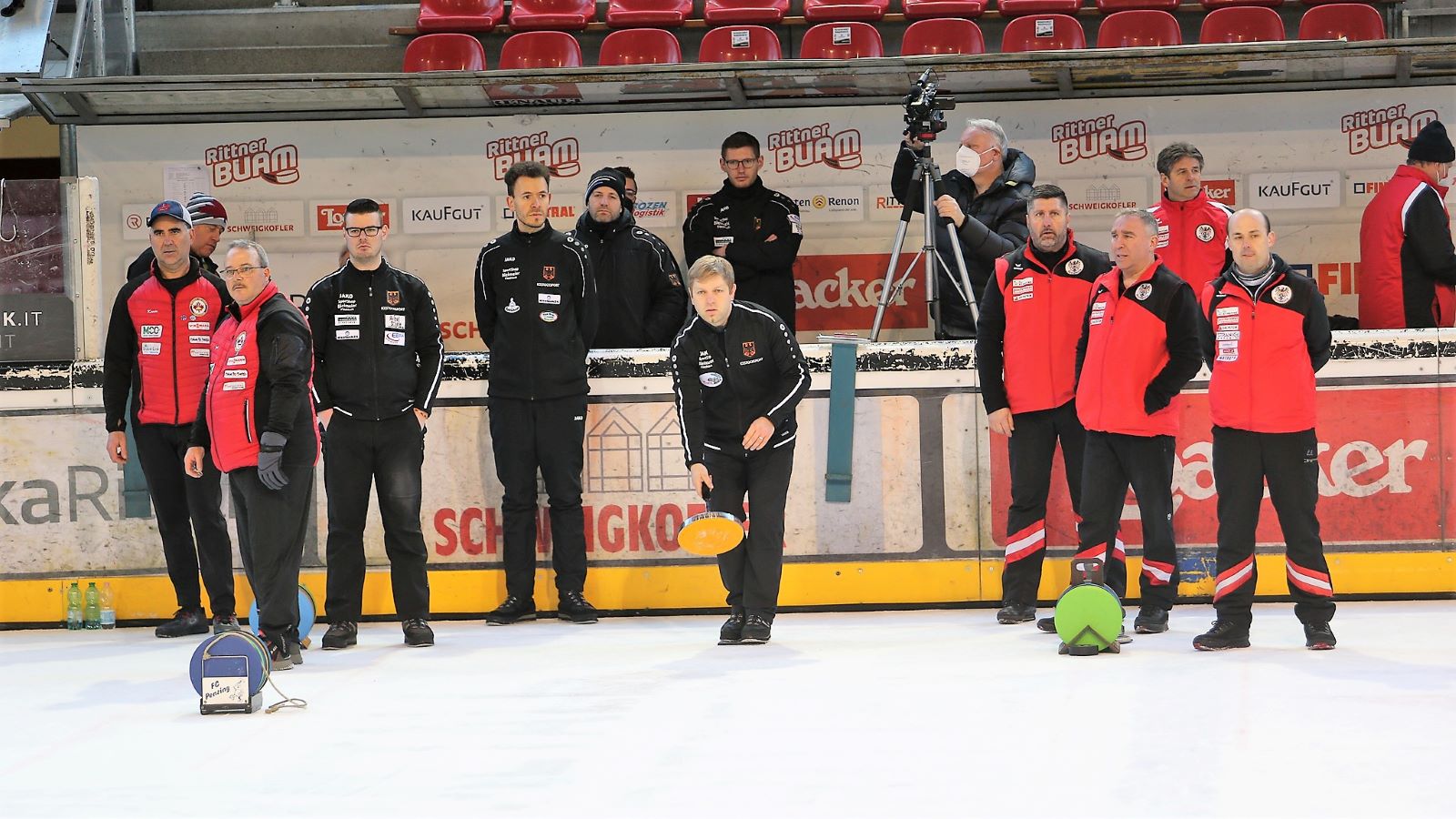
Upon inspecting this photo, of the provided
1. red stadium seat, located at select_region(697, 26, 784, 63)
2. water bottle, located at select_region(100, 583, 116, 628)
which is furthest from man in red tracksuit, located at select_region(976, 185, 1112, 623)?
red stadium seat, located at select_region(697, 26, 784, 63)

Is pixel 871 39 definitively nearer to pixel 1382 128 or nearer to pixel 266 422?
pixel 1382 128

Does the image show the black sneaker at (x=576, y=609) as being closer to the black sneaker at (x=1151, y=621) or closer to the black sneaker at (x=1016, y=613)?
the black sneaker at (x=1016, y=613)

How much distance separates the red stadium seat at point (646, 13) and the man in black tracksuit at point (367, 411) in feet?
18.1

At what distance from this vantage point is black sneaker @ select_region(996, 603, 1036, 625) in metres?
7.10

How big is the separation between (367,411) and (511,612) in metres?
1.31

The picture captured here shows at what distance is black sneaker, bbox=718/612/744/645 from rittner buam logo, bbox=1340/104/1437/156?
606 cm

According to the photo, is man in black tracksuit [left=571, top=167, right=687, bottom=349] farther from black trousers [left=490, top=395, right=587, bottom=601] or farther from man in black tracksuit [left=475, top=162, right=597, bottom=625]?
black trousers [left=490, top=395, right=587, bottom=601]

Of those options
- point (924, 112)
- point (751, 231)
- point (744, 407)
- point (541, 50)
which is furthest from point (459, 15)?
point (744, 407)

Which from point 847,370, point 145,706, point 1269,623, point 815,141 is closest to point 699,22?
point 815,141

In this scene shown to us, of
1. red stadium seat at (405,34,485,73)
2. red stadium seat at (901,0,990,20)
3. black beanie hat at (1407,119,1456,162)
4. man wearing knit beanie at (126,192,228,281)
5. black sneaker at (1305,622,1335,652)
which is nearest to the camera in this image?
black sneaker at (1305,622,1335,652)

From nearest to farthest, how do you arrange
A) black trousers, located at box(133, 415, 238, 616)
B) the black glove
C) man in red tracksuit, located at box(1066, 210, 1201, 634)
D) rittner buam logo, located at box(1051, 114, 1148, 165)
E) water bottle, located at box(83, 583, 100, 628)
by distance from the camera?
the black glove
man in red tracksuit, located at box(1066, 210, 1201, 634)
black trousers, located at box(133, 415, 238, 616)
water bottle, located at box(83, 583, 100, 628)
rittner buam logo, located at box(1051, 114, 1148, 165)

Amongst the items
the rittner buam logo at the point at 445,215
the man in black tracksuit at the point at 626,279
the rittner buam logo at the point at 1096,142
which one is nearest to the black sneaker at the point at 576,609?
the man in black tracksuit at the point at 626,279

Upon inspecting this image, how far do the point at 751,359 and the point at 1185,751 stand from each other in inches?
115

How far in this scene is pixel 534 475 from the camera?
7422 millimetres
